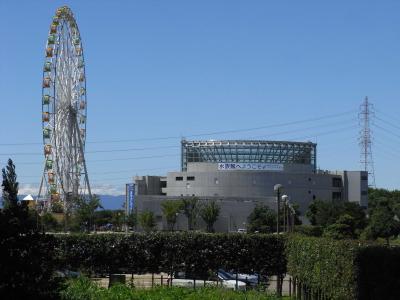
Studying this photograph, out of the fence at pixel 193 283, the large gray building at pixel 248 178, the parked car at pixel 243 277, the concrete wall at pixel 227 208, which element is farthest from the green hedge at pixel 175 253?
the large gray building at pixel 248 178

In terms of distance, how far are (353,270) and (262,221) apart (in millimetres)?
97503

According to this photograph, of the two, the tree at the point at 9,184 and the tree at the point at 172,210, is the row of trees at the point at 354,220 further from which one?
the tree at the point at 9,184

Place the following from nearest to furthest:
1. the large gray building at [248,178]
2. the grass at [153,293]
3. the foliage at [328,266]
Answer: the foliage at [328,266] → the grass at [153,293] → the large gray building at [248,178]

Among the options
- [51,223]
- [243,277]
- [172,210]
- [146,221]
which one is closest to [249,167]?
[172,210]

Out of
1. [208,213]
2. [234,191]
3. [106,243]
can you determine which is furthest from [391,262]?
[234,191]

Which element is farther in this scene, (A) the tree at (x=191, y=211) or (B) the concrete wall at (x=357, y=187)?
(B) the concrete wall at (x=357, y=187)

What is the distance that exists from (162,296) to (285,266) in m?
13.8

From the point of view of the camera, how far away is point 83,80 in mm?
91000

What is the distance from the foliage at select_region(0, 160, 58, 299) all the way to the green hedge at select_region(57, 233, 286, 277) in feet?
72.2

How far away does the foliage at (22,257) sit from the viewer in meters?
14.2

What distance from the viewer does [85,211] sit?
4026 inches

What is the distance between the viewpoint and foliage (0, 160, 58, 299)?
1423cm

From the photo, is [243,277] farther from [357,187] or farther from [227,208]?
[357,187]

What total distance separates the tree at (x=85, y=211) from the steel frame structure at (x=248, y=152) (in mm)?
50218
